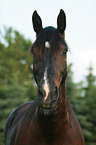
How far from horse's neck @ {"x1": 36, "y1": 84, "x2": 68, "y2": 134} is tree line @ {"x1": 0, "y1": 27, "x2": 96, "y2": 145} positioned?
28.1 feet

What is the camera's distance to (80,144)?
2986 mm

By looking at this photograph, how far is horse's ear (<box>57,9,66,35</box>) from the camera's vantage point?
2.81 meters

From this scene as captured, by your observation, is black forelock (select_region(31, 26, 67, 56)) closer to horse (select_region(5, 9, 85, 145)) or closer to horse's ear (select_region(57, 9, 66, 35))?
horse (select_region(5, 9, 85, 145))

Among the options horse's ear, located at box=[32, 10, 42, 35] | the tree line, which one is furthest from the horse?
the tree line

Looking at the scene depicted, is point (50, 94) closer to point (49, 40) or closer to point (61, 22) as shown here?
point (49, 40)

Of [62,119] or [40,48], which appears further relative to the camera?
[62,119]

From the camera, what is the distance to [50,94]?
2164 mm

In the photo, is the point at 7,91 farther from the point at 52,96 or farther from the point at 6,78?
the point at 52,96

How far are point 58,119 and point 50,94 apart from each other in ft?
2.23

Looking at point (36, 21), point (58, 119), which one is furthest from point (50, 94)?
point (36, 21)

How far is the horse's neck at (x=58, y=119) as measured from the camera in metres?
2.64

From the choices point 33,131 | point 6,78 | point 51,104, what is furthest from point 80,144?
point 6,78

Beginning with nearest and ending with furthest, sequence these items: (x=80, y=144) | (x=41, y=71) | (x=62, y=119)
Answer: (x=41, y=71)
(x=62, y=119)
(x=80, y=144)

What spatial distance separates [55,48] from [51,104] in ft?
2.45
